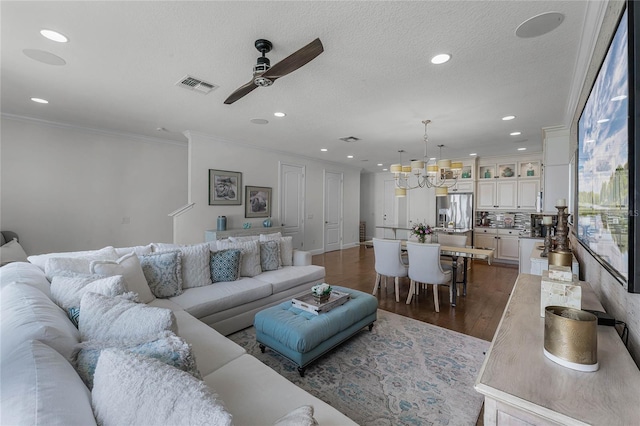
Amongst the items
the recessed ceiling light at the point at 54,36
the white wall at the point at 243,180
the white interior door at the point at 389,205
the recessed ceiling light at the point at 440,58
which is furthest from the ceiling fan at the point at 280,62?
the white interior door at the point at 389,205

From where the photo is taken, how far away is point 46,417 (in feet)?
2.18

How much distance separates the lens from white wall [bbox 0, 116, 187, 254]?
398 centimetres

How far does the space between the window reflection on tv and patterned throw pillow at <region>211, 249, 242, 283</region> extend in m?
3.01

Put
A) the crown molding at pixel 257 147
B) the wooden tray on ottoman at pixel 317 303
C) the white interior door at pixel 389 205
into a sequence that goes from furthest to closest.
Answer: the white interior door at pixel 389 205 < the crown molding at pixel 257 147 < the wooden tray on ottoman at pixel 317 303

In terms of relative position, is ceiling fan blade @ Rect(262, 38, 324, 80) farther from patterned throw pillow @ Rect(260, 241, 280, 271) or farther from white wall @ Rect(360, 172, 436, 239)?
white wall @ Rect(360, 172, 436, 239)

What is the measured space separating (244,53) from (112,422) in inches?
95.7

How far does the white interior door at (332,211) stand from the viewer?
299 inches

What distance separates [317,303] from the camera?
2416mm

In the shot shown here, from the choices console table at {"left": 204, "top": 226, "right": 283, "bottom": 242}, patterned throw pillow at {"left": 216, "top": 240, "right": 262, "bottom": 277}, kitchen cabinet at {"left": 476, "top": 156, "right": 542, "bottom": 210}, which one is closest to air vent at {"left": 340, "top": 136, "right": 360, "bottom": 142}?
console table at {"left": 204, "top": 226, "right": 283, "bottom": 242}

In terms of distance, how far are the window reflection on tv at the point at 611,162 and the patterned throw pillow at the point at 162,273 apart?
10.1 ft

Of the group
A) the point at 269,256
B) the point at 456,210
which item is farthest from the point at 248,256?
the point at 456,210

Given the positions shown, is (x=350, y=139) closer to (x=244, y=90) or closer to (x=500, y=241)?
(x=244, y=90)

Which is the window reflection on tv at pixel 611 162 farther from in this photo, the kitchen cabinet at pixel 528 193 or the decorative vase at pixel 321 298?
the kitchen cabinet at pixel 528 193

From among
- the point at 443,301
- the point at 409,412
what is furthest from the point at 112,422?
the point at 443,301
